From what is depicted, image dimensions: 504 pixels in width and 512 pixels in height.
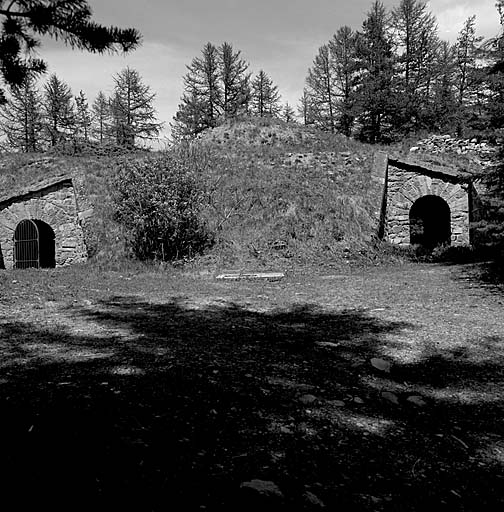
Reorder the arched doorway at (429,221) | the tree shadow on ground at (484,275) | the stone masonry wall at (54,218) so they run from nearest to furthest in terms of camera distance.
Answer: the tree shadow on ground at (484,275), the stone masonry wall at (54,218), the arched doorway at (429,221)

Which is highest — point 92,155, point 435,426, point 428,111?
point 428,111

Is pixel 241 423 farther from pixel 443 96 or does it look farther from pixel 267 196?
pixel 443 96

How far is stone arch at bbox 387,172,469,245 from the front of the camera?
598 inches

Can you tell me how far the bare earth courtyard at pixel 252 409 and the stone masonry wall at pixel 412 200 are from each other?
31.1 ft

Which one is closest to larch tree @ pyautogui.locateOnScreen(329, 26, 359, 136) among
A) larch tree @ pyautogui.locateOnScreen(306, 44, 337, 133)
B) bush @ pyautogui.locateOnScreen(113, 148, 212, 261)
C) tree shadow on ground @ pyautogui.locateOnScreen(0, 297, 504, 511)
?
larch tree @ pyautogui.locateOnScreen(306, 44, 337, 133)

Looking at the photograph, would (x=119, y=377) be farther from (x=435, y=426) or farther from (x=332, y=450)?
(x=435, y=426)

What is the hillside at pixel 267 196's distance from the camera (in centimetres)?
1323

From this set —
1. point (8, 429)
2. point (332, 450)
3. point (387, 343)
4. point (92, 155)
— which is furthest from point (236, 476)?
point (92, 155)

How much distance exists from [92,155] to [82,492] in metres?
18.7

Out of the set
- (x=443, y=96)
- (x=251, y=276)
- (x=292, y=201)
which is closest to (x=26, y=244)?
(x=251, y=276)

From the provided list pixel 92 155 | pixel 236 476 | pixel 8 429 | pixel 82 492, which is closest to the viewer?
pixel 82 492

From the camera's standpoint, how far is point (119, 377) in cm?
348

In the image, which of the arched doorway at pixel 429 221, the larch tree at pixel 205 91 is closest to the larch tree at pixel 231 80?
the larch tree at pixel 205 91

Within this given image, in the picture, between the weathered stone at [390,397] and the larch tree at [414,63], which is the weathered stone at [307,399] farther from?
the larch tree at [414,63]
